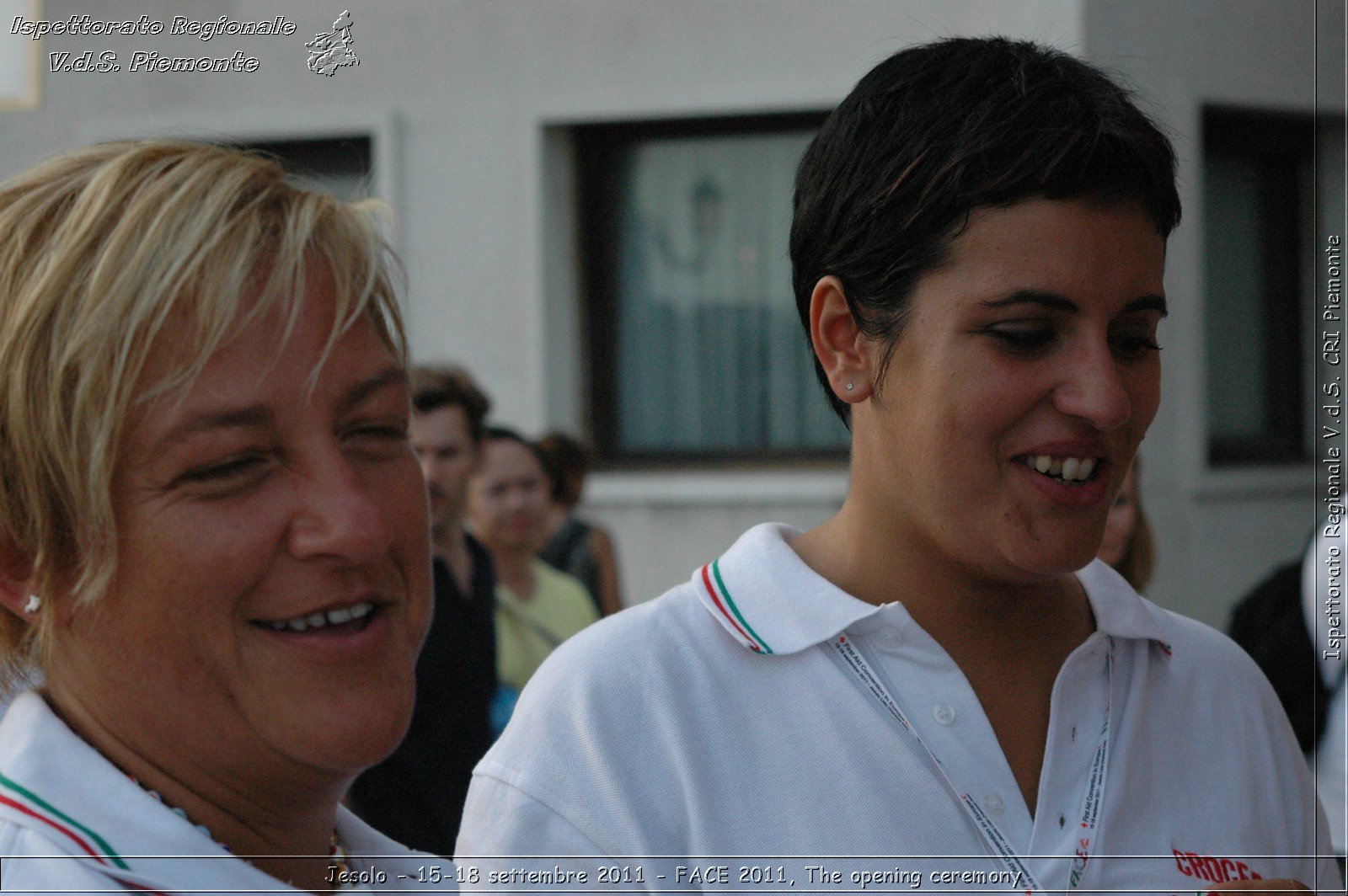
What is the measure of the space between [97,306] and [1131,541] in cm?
320

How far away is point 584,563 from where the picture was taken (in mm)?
5375

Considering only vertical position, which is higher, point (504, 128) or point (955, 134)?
point (504, 128)

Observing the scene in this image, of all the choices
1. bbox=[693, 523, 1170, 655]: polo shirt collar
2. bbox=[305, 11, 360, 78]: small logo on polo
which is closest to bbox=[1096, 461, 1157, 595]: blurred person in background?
bbox=[693, 523, 1170, 655]: polo shirt collar

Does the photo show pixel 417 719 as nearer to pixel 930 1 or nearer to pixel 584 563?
pixel 584 563

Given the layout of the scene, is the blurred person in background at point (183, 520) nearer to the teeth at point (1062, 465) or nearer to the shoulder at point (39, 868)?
the shoulder at point (39, 868)

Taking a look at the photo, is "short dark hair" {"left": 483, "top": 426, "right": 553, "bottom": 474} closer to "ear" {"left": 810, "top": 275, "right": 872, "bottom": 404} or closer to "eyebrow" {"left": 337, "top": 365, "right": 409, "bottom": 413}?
"ear" {"left": 810, "top": 275, "right": 872, "bottom": 404}

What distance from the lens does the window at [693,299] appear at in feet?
21.3

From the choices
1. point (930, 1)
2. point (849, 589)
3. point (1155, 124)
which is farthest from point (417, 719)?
point (930, 1)

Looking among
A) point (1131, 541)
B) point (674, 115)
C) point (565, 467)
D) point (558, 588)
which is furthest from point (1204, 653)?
point (674, 115)

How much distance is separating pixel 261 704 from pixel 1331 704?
2.29 metres

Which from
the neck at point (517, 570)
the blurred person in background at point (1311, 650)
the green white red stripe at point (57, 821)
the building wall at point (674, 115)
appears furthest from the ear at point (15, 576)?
the neck at point (517, 570)

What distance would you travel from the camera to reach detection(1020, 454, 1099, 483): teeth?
159 centimetres

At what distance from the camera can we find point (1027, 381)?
156 cm

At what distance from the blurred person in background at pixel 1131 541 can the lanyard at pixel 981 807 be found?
1967 millimetres
